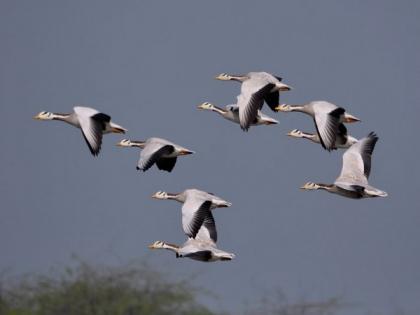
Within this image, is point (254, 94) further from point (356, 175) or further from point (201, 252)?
point (201, 252)

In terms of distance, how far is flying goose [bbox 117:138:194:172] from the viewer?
40750mm

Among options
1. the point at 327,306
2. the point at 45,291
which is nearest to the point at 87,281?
the point at 45,291

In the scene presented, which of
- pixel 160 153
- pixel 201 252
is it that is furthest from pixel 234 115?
pixel 201 252

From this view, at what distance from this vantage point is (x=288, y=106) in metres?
42.5

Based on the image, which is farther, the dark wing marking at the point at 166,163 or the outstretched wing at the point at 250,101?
the dark wing marking at the point at 166,163

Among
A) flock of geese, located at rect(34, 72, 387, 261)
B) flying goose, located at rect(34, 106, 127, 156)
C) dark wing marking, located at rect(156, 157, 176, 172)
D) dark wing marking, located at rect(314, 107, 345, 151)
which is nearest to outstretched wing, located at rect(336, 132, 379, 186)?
flock of geese, located at rect(34, 72, 387, 261)

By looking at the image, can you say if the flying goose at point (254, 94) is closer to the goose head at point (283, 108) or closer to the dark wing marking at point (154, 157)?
the goose head at point (283, 108)

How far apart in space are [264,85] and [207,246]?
337 centimetres

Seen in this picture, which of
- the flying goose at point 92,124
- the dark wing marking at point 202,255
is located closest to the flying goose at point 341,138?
the dark wing marking at point 202,255

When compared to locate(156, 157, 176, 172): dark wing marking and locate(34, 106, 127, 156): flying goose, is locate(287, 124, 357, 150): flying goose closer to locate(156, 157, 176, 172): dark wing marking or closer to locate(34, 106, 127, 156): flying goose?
locate(156, 157, 176, 172): dark wing marking

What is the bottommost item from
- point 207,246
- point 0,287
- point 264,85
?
point 0,287

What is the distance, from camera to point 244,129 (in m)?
39.9

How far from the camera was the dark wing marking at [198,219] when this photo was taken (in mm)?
38938

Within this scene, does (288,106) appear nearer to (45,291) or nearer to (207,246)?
(207,246)
